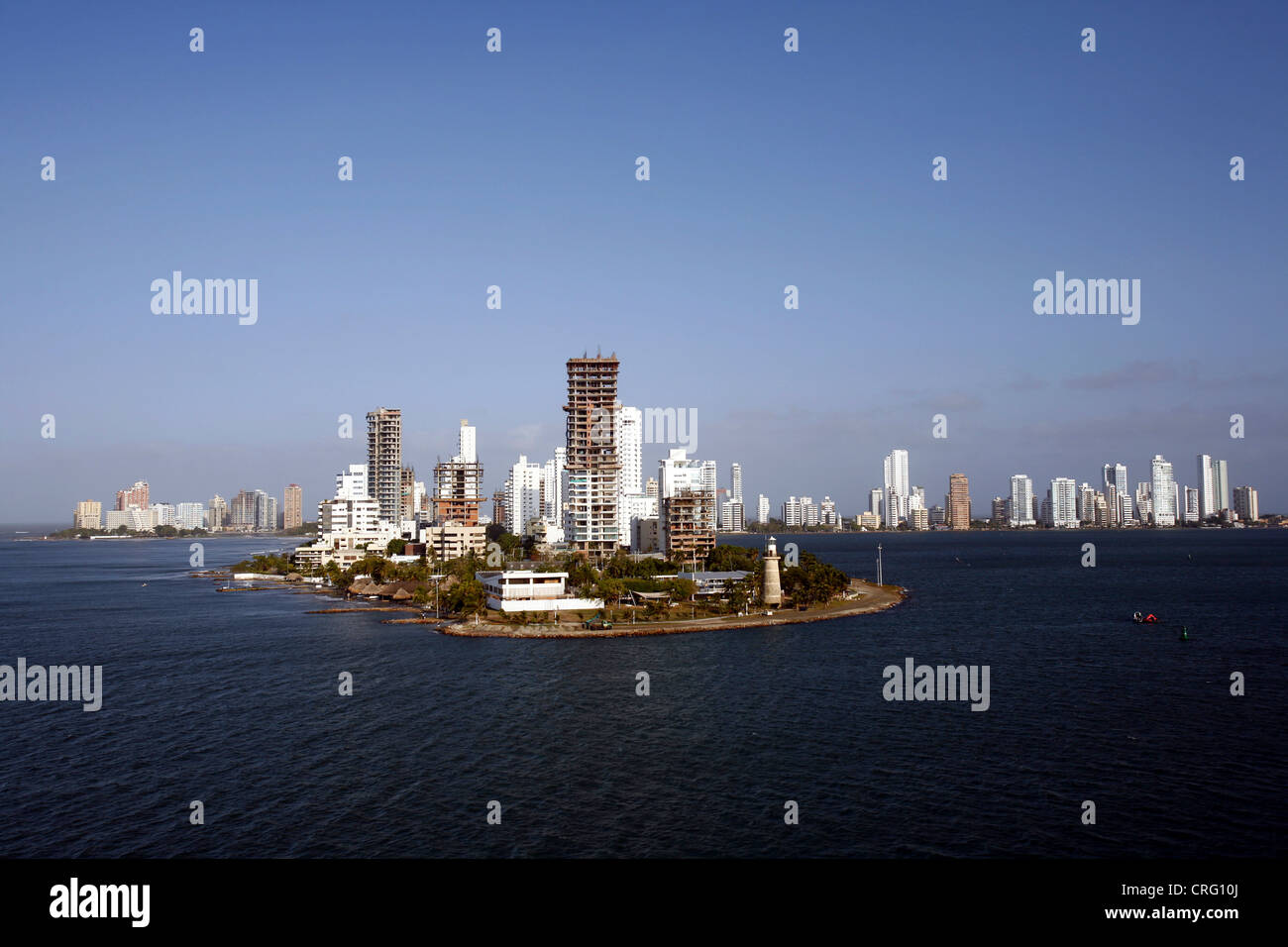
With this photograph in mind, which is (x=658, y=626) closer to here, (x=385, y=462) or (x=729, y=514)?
(x=385, y=462)

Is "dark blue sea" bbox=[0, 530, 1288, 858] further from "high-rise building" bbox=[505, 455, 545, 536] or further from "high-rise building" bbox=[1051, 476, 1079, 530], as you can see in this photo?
"high-rise building" bbox=[1051, 476, 1079, 530]

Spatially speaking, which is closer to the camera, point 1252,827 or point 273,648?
point 1252,827

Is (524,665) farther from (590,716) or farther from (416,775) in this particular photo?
(416,775)

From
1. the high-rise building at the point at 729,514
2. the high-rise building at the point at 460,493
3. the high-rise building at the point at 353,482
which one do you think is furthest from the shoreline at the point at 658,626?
the high-rise building at the point at 729,514

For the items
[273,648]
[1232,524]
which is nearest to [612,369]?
[273,648]

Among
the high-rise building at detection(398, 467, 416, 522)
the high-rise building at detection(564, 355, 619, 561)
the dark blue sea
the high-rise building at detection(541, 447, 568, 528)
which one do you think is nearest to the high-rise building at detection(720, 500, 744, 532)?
the high-rise building at detection(541, 447, 568, 528)

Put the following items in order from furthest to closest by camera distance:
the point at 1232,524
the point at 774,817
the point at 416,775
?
the point at 1232,524 → the point at 416,775 → the point at 774,817
